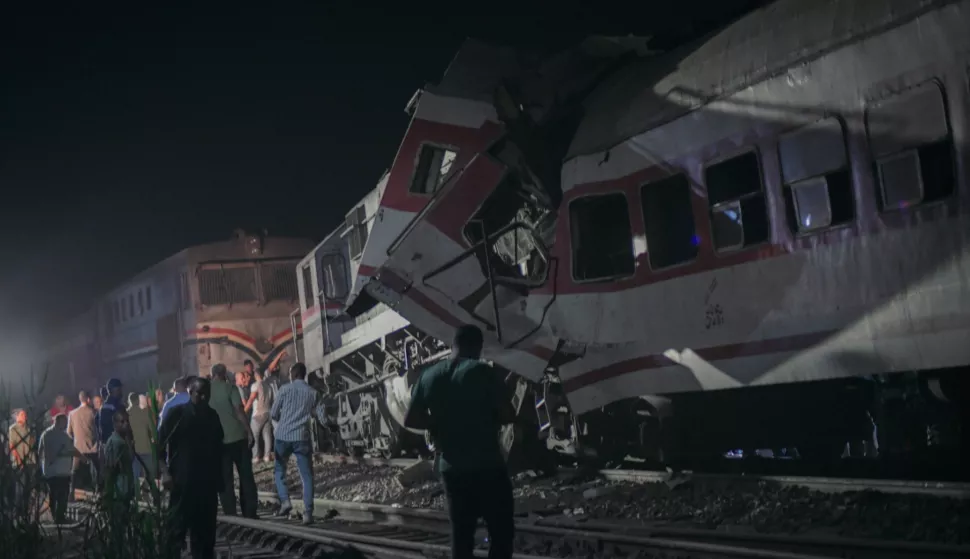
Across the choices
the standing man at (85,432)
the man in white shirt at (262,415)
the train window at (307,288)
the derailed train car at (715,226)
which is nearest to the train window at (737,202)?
the derailed train car at (715,226)

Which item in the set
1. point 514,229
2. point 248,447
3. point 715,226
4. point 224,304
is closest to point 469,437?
point 715,226

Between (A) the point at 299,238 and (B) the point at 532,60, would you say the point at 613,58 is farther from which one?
(A) the point at 299,238

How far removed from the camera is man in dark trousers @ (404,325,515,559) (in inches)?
198

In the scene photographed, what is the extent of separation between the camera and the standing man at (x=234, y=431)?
10.3 metres

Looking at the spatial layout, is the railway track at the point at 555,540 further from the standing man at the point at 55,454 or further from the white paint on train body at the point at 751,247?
the standing man at the point at 55,454

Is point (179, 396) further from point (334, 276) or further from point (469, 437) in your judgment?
point (334, 276)

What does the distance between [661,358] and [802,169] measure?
205cm

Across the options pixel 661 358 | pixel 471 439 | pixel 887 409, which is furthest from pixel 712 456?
pixel 471 439

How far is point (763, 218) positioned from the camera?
7.45 meters

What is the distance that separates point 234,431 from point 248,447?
353 millimetres

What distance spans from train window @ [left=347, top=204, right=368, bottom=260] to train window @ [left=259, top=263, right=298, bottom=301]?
19.9 ft

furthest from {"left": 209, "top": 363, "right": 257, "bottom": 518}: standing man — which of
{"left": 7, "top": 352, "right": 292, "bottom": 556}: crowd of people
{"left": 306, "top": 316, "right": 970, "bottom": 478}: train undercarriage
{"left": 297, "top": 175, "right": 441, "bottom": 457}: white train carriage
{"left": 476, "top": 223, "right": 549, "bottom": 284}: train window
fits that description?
{"left": 476, "top": 223, "right": 549, "bottom": 284}: train window

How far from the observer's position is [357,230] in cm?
1603

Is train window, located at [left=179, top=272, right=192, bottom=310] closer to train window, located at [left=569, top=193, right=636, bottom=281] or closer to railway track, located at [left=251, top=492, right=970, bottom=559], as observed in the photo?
railway track, located at [left=251, top=492, right=970, bottom=559]
